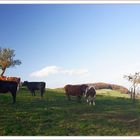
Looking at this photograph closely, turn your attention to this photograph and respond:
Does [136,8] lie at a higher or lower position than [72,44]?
higher

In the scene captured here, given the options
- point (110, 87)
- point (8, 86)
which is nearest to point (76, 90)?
point (110, 87)

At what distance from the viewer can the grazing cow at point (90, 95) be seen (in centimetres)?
1170

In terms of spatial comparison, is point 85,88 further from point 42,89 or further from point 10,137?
point 10,137

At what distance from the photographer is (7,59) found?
11.5 meters

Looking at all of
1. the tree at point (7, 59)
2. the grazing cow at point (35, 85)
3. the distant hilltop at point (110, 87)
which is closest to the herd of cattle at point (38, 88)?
the grazing cow at point (35, 85)

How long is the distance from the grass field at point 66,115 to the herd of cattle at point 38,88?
0.17 metres

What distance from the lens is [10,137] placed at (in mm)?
10336

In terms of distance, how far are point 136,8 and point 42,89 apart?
3.78 meters

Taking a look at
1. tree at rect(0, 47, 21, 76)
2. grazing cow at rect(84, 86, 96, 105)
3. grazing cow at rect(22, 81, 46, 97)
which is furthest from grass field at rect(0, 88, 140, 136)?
tree at rect(0, 47, 21, 76)

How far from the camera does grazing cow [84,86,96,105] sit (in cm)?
1170

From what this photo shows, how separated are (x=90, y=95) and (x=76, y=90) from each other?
0.47 m

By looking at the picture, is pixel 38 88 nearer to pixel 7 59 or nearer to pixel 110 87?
pixel 7 59

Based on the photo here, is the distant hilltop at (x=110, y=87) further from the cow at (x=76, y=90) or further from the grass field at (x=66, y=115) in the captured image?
the cow at (x=76, y=90)

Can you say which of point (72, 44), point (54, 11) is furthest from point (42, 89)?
point (54, 11)
